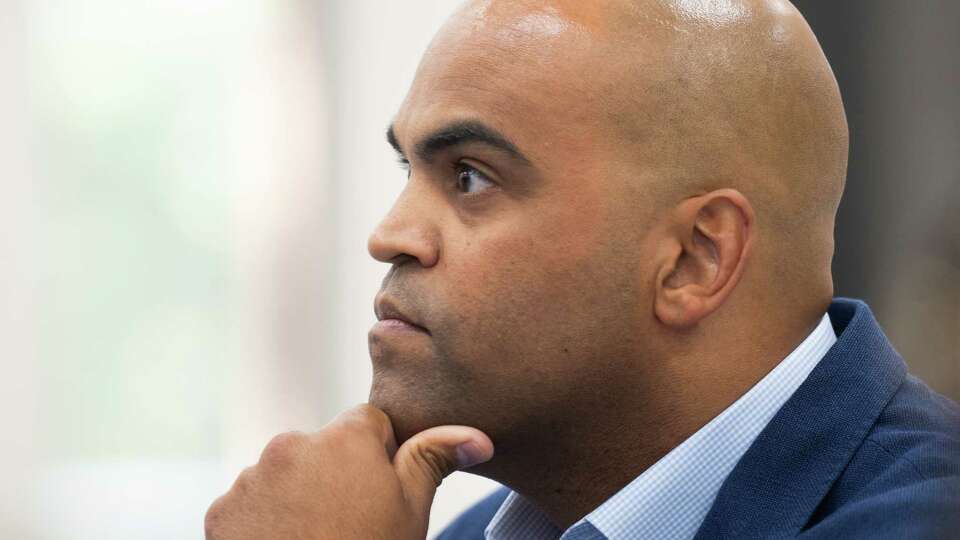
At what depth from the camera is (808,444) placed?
155 centimetres

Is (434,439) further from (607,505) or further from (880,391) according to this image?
(880,391)

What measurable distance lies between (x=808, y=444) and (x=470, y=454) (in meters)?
0.44

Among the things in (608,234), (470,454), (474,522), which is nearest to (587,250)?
(608,234)

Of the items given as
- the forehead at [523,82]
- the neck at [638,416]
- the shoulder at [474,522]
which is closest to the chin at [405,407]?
the neck at [638,416]

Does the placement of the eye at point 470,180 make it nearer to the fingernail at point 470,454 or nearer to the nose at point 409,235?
the nose at point 409,235

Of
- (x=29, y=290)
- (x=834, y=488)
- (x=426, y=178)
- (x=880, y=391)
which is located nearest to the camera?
(x=834, y=488)

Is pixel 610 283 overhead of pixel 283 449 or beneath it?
overhead

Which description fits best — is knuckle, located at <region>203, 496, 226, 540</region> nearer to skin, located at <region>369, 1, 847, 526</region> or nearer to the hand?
the hand

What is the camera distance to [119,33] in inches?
159

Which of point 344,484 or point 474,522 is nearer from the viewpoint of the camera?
point 344,484

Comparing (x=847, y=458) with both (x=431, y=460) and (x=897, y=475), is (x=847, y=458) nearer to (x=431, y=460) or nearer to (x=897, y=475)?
(x=897, y=475)

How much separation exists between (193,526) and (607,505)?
2746 mm

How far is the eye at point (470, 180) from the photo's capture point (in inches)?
65.9

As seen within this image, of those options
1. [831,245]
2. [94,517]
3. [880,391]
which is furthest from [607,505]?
[94,517]
